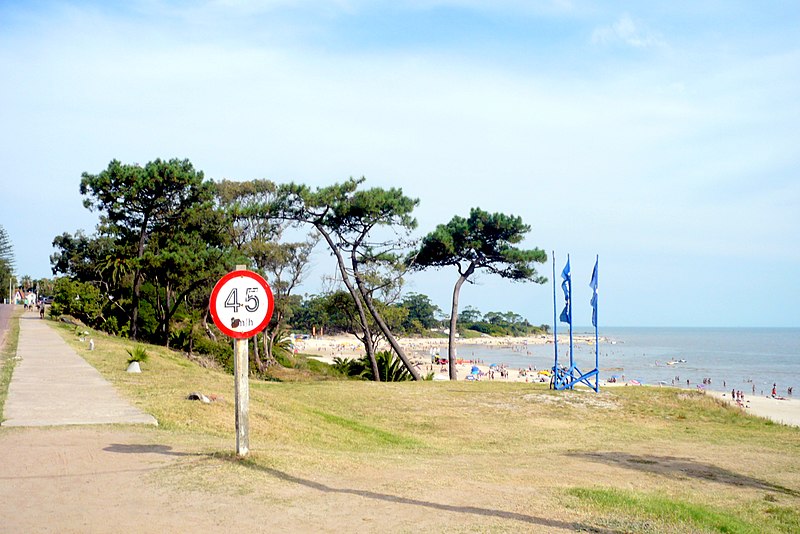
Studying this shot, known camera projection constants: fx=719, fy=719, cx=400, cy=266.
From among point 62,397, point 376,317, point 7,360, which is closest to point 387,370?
point 376,317

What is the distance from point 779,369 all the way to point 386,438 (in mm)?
70223

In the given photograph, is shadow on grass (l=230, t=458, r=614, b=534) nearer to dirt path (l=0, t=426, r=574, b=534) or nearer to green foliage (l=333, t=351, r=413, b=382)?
dirt path (l=0, t=426, r=574, b=534)

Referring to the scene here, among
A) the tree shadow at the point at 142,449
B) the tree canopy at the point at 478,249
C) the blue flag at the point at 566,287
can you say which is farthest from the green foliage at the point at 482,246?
the tree shadow at the point at 142,449

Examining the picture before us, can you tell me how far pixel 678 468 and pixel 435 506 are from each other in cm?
578

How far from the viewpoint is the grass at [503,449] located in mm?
5957

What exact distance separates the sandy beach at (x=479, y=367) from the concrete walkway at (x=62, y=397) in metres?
17.0

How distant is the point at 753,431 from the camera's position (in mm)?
15656

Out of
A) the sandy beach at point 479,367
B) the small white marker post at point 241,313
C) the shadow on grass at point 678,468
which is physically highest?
the small white marker post at point 241,313

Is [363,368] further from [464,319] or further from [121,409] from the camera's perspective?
[464,319]

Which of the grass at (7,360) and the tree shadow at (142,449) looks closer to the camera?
the tree shadow at (142,449)

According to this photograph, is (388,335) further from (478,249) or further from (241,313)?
(241,313)

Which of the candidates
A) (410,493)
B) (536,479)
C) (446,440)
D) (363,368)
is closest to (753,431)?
(446,440)

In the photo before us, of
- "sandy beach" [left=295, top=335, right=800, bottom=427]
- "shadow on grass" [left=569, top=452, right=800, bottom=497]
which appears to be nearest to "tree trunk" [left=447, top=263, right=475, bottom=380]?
"sandy beach" [left=295, top=335, right=800, bottom=427]

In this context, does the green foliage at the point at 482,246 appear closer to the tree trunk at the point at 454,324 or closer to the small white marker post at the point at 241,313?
the tree trunk at the point at 454,324
